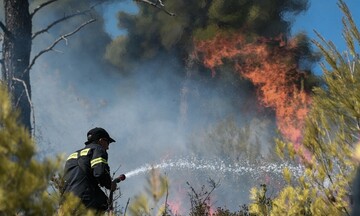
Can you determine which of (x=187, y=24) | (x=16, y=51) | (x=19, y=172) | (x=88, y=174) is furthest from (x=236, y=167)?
(x=19, y=172)

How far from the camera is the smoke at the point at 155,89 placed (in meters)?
26.4

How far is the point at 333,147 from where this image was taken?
4531 mm

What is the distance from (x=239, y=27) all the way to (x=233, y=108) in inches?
161

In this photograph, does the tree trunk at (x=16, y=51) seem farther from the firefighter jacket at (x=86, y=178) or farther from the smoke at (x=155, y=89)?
the smoke at (x=155, y=89)

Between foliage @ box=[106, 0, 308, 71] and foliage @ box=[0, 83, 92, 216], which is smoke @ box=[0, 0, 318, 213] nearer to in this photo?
foliage @ box=[106, 0, 308, 71]

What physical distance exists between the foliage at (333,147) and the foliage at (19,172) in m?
2.90

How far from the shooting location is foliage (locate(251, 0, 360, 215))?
14.7 ft

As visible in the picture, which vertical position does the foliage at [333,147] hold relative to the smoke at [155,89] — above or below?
below

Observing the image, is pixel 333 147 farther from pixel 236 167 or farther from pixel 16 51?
pixel 236 167

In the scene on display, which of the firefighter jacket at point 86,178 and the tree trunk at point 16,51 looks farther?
the tree trunk at point 16,51

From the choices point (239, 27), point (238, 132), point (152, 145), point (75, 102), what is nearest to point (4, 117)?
point (238, 132)

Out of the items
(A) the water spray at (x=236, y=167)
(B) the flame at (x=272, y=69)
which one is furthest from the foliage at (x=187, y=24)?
(A) the water spray at (x=236, y=167)

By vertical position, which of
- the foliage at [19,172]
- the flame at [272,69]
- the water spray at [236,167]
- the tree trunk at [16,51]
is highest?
the flame at [272,69]

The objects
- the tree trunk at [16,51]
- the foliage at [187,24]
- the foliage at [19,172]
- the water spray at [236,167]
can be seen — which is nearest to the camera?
the foliage at [19,172]
